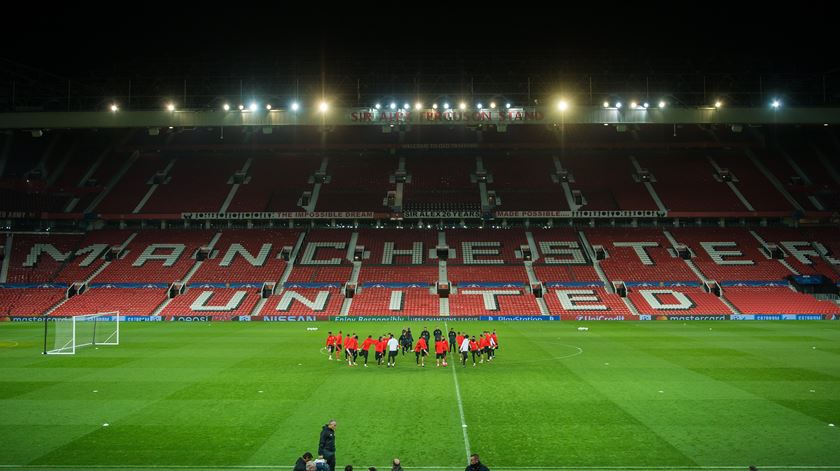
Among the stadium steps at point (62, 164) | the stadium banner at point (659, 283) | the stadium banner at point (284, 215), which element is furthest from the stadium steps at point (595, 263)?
the stadium steps at point (62, 164)

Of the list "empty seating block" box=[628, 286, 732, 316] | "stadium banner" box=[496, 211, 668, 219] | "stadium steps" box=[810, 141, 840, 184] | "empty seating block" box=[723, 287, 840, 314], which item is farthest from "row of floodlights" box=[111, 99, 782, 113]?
"stadium steps" box=[810, 141, 840, 184]

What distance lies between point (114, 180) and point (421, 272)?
3278cm

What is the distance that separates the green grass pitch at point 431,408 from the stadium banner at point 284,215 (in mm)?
27897

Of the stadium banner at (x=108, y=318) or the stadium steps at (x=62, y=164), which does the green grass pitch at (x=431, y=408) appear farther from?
the stadium steps at (x=62, y=164)

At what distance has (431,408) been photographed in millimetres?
15086

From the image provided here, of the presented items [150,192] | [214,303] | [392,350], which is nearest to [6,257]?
[150,192]

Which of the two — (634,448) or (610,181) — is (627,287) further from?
(634,448)

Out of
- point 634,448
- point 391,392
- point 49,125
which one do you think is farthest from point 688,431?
point 49,125

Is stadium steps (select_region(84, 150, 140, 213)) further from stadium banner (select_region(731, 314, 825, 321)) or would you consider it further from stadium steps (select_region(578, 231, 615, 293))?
stadium banner (select_region(731, 314, 825, 321))

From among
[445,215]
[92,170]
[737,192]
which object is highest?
[92,170]

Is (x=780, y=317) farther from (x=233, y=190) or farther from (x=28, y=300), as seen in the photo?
(x=28, y=300)

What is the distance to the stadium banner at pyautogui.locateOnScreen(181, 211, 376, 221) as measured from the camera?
5400 cm

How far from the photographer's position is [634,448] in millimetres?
11781

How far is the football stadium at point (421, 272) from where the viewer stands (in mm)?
13180
